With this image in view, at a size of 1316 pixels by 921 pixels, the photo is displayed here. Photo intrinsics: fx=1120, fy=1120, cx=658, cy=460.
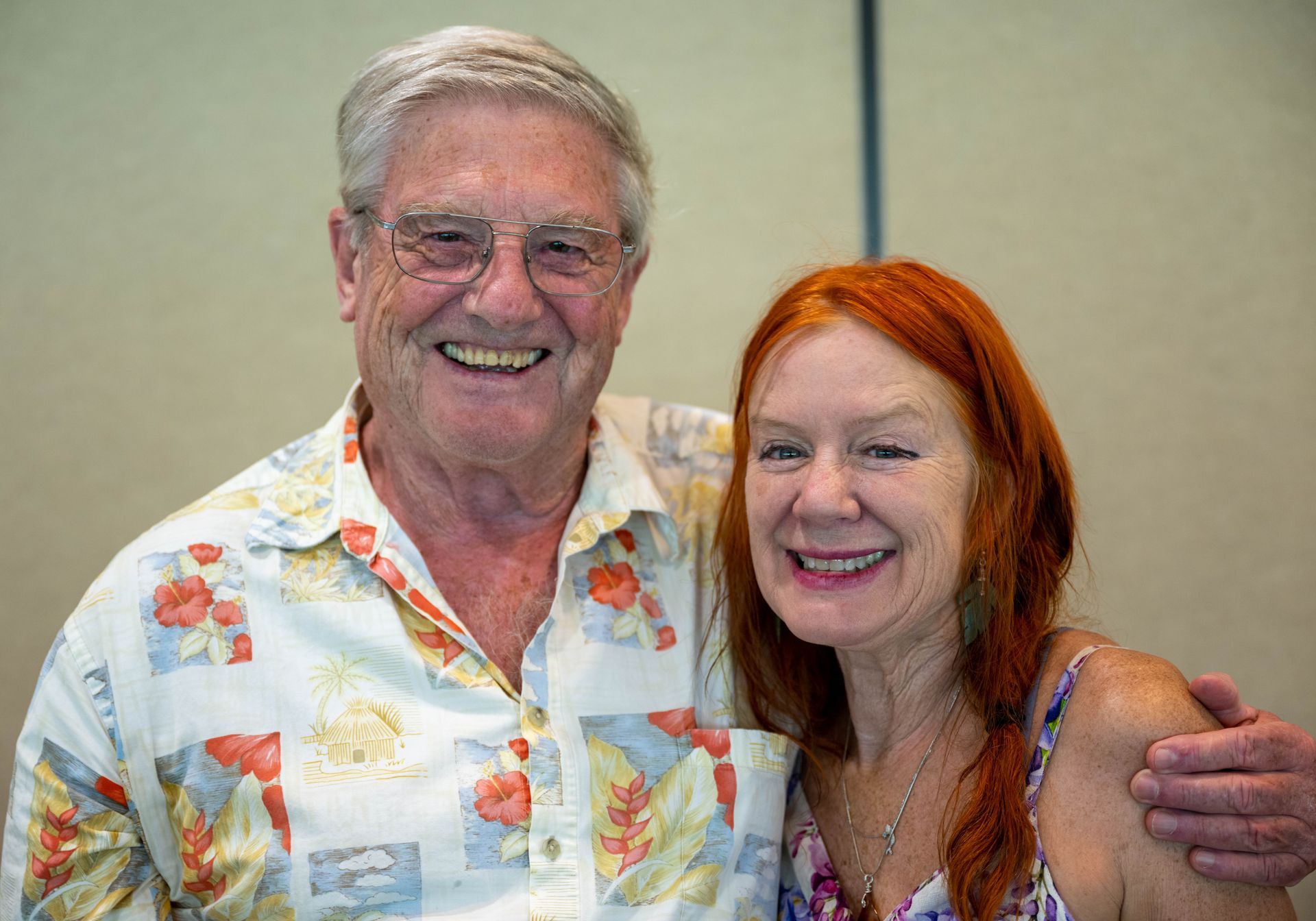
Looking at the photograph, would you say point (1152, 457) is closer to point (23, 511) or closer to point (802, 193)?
point (802, 193)

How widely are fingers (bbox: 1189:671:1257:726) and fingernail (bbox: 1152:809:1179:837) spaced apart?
0.15 metres

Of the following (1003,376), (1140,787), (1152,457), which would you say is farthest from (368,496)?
(1152,457)

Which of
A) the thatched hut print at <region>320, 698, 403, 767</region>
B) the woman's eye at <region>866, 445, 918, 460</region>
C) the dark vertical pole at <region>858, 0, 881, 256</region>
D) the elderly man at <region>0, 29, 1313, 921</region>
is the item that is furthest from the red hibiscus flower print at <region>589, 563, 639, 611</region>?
the dark vertical pole at <region>858, 0, 881, 256</region>

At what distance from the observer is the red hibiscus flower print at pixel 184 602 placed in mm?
1680

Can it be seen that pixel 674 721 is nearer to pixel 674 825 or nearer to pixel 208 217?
pixel 674 825

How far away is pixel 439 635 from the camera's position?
172 centimetres

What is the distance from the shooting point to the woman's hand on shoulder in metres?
1.32

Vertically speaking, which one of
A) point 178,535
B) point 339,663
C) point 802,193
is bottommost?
point 339,663

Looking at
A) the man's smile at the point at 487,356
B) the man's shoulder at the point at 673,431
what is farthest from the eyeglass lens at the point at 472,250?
the man's shoulder at the point at 673,431

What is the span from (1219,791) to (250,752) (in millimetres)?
1275

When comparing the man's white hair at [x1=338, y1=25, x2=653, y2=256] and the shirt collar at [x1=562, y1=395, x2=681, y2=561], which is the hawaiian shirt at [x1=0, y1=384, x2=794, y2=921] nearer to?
the shirt collar at [x1=562, y1=395, x2=681, y2=561]

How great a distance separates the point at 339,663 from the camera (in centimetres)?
167

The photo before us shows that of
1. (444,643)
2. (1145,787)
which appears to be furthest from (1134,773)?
(444,643)

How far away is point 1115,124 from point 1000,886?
192 centimetres
